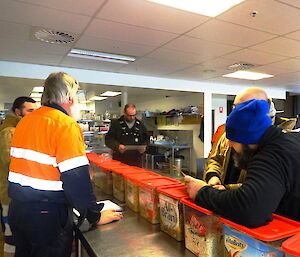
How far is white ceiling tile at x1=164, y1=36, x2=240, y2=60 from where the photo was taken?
3018mm

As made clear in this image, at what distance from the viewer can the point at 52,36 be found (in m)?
2.92

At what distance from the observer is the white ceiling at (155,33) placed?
86.1 inches

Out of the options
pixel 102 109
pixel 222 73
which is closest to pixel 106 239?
pixel 222 73

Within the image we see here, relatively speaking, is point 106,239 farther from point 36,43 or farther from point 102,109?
point 102,109

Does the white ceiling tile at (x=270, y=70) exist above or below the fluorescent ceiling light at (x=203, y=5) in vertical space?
below

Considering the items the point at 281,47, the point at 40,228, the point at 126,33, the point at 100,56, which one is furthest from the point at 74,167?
the point at 281,47

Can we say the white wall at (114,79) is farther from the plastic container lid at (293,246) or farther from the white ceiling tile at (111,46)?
the plastic container lid at (293,246)

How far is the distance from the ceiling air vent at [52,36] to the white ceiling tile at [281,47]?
2.26 metres

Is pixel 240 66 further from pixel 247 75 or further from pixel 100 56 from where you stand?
pixel 100 56

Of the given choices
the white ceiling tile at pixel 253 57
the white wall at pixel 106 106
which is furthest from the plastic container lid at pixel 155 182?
the white wall at pixel 106 106

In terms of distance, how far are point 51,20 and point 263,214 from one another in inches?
97.5

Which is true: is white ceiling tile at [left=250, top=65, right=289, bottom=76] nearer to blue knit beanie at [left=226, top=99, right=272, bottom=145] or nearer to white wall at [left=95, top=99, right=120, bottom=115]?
blue knit beanie at [left=226, top=99, right=272, bottom=145]

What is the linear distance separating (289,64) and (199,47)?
1.87m

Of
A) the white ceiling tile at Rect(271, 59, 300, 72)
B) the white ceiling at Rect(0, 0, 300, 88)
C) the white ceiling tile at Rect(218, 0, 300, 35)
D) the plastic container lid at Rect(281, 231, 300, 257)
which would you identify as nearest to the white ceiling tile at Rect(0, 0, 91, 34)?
the white ceiling at Rect(0, 0, 300, 88)
